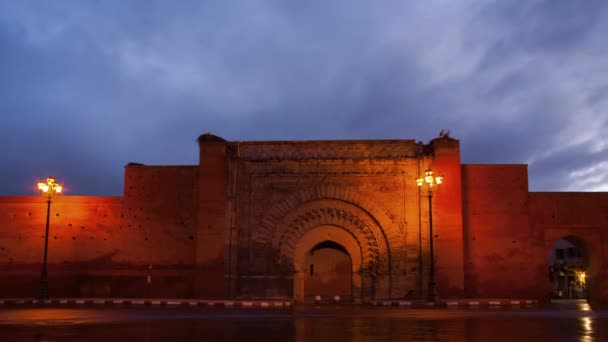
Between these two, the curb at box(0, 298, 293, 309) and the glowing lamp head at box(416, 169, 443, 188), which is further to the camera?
the glowing lamp head at box(416, 169, 443, 188)

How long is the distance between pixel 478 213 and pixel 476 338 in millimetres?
13191

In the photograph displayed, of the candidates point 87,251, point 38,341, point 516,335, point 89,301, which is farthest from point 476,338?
point 87,251

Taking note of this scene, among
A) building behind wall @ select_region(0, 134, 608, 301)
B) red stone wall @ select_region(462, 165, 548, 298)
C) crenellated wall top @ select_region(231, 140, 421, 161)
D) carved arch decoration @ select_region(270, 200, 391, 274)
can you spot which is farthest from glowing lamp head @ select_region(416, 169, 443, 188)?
carved arch decoration @ select_region(270, 200, 391, 274)

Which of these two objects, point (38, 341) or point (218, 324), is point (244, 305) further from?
point (38, 341)

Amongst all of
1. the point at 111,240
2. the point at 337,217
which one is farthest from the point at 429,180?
the point at 111,240

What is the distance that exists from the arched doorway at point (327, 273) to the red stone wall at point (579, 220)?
12.0 m

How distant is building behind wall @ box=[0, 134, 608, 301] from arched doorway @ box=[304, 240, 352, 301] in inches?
408

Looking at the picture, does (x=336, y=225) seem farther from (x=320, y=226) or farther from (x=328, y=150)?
(x=328, y=150)

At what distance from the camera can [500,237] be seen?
21.0m

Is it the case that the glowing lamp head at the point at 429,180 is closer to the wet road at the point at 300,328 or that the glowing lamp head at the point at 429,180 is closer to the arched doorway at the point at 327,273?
the wet road at the point at 300,328

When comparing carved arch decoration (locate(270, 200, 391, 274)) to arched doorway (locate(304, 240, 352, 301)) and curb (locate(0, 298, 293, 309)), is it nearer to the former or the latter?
curb (locate(0, 298, 293, 309))

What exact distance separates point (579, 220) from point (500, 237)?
310cm

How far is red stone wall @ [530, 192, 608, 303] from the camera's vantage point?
845 inches

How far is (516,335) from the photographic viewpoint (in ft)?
29.2
